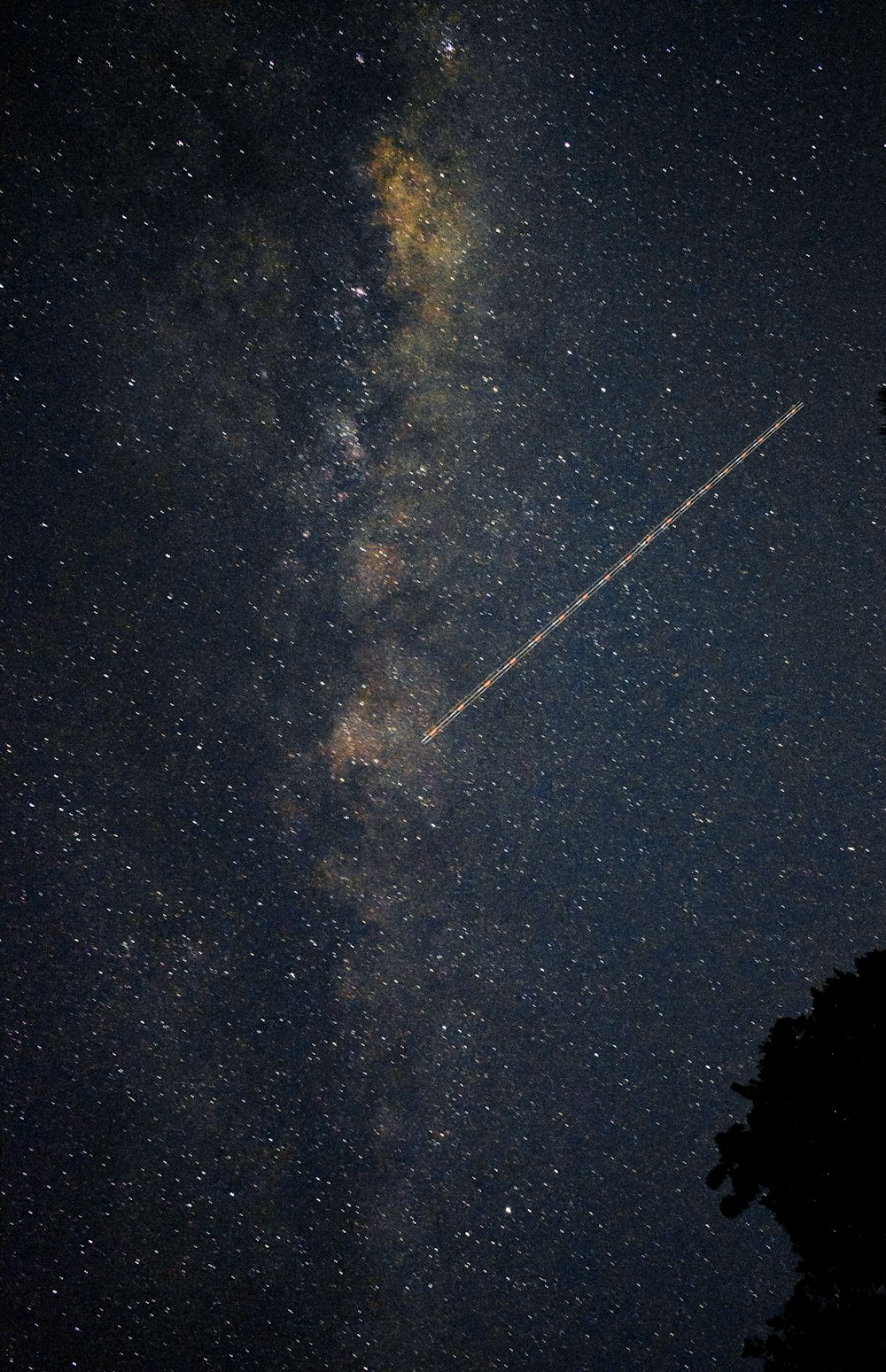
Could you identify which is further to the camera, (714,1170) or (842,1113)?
(714,1170)

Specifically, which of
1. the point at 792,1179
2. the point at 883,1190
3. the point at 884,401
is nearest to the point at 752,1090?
the point at 792,1179

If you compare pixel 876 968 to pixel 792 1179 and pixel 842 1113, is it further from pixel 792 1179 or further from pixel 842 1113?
pixel 792 1179

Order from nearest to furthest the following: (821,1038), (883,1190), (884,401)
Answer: (884,401) → (883,1190) → (821,1038)

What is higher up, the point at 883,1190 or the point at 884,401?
the point at 884,401

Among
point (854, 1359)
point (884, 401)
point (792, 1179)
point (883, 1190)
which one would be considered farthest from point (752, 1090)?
point (884, 401)

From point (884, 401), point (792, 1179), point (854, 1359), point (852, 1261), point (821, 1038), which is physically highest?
point (884, 401)

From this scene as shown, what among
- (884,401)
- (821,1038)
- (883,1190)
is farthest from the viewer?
(821,1038)
